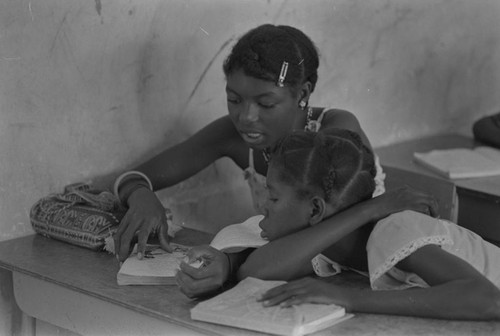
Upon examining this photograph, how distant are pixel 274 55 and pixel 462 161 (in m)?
1.07

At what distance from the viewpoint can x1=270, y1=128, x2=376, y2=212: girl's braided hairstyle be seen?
1.86 meters

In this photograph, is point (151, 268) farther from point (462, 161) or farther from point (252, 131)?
point (462, 161)

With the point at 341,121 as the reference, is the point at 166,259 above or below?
below

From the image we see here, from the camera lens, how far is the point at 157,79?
252 centimetres

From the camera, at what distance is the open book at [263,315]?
5.38ft

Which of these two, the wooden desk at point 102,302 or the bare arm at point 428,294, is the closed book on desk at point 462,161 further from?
the bare arm at point 428,294

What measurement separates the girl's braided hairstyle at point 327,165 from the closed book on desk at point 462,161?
1.12 metres

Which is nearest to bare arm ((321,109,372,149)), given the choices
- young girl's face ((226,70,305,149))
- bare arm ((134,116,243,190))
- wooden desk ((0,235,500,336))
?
young girl's face ((226,70,305,149))

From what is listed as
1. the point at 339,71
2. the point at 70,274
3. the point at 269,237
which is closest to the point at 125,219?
the point at 70,274

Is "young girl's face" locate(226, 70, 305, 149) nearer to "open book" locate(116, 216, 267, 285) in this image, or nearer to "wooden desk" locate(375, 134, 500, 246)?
"open book" locate(116, 216, 267, 285)

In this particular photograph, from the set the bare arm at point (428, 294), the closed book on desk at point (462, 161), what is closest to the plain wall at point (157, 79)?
the closed book on desk at point (462, 161)

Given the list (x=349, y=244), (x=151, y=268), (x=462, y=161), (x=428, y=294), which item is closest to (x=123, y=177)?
(x=151, y=268)

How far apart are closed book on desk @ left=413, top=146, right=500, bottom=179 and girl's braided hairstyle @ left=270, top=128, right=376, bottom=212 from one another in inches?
44.1

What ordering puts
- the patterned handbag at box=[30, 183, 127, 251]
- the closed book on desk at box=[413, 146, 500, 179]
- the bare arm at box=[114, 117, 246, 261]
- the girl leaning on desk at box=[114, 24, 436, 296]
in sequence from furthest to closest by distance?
the closed book on desk at box=[413, 146, 500, 179]
the bare arm at box=[114, 117, 246, 261]
the patterned handbag at box=[30, 183, 127, 251]
the girl leaning on desk at box=[114, 24, 436, 296]
